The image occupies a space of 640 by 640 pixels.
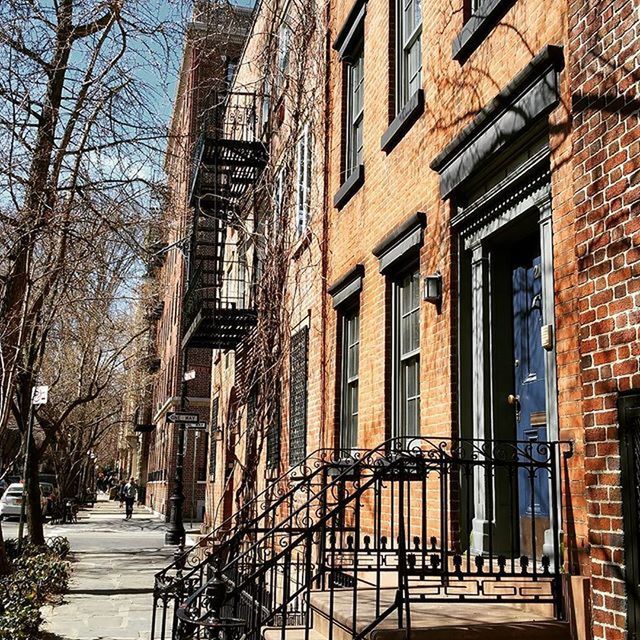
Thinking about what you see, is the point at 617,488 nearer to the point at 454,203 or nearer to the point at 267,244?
the point at 454,203

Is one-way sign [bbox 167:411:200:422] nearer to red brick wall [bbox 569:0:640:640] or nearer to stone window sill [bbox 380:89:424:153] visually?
stone window sill [bbox 380:89:424:153]

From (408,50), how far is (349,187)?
208 cm

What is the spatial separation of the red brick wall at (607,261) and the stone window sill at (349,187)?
5.45 meters

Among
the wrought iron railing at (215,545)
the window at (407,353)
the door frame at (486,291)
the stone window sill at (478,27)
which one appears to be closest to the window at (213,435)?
the wrought iron railing at (215,545)

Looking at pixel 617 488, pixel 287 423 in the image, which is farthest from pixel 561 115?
pixel 287 423

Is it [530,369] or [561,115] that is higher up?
[561,115]

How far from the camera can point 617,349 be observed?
458cm

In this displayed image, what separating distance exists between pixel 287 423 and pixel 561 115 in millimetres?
9319

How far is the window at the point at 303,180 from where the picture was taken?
44.3ft

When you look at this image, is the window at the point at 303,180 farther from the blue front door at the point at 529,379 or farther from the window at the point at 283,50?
the blue front door at the point at 529,379

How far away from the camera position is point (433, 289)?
7512mm

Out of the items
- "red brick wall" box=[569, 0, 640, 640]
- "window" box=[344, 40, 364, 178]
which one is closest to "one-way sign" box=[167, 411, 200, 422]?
"window" box=[344, 40, 364, 178]

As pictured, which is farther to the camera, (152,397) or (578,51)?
(152,397)

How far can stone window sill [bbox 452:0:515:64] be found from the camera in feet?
22.1
